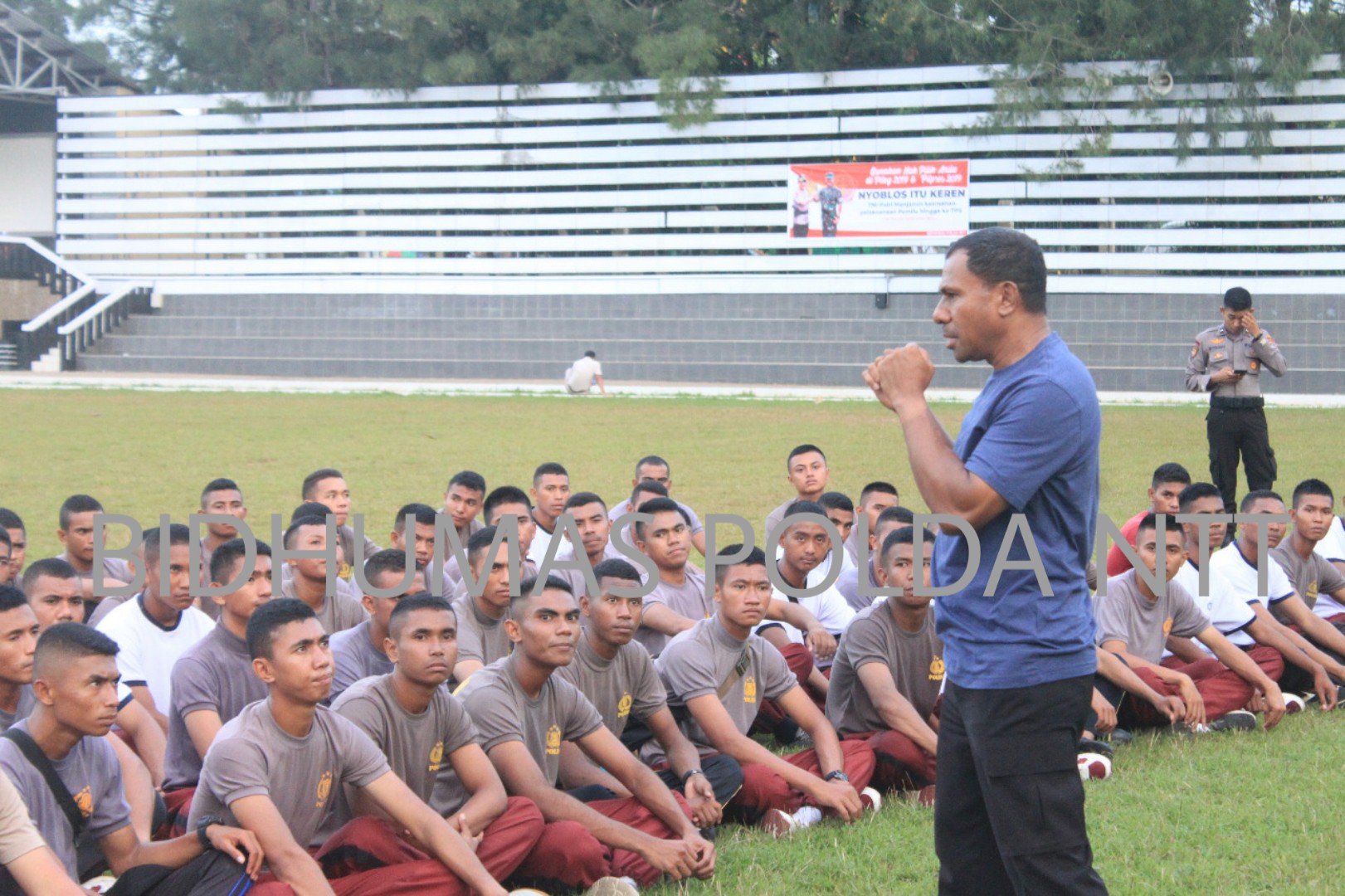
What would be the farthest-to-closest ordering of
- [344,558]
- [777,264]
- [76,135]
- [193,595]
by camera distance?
[76,135] → [777,264] → [344,558] → [193,595]

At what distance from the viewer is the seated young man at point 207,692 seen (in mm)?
4707

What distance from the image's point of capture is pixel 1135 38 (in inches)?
1004

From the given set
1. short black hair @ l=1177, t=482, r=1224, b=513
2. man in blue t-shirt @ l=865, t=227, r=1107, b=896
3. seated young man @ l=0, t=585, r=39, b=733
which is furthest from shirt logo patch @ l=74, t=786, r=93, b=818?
short black hair @ l=1177, t=482, r=1224, b=513

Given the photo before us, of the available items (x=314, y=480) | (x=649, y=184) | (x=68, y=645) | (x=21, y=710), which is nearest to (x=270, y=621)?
(x=68, y=645)

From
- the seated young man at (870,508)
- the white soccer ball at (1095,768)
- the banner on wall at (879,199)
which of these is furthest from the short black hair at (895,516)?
Answer: the banner on wall at (879,199)

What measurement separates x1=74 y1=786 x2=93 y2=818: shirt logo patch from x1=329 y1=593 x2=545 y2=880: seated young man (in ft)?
2.25

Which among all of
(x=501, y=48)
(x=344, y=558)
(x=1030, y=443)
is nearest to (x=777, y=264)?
(x=501, y=48)

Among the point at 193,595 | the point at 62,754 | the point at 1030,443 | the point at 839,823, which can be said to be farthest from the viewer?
the point at 193,595

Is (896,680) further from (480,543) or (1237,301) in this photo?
(1237,301)

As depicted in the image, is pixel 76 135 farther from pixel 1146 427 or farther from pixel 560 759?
pixel 560 759

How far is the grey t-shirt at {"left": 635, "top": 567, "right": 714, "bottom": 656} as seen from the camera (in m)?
6.50

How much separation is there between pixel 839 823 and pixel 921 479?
248cm

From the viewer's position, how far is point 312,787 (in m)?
Answer: 4.09

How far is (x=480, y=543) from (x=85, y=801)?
2.25m
